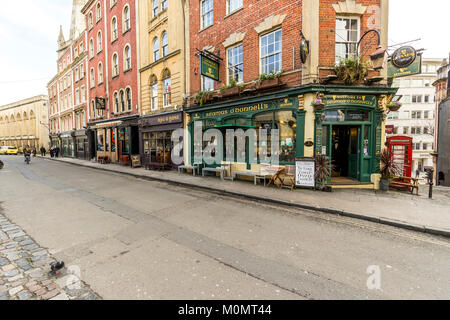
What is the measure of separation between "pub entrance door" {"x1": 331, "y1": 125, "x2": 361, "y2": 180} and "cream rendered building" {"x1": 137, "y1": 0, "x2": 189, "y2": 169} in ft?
31.6

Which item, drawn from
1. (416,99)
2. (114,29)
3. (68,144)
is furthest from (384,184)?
(416,99)

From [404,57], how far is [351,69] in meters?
2.08

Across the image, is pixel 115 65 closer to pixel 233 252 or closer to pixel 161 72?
pixel 161 72

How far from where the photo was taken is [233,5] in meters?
11.5

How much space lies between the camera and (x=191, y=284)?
9.27ft

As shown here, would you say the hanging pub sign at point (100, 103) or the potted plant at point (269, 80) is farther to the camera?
the hanging pub sign at point (100, 103)

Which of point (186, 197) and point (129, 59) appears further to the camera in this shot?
point (129, 59)

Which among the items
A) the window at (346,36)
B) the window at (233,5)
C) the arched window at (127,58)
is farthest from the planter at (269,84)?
the arched window at (127,58)

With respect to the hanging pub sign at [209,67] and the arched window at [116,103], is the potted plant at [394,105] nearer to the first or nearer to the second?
the hanging pub sign at [209,67]

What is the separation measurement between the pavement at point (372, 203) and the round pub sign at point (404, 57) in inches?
204

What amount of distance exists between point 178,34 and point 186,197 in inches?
482

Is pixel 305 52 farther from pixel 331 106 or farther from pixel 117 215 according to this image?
pixel 117 215

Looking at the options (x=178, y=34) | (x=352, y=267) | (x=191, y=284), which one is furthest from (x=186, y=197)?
(x=178, y=34)

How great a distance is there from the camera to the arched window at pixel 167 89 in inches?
605
